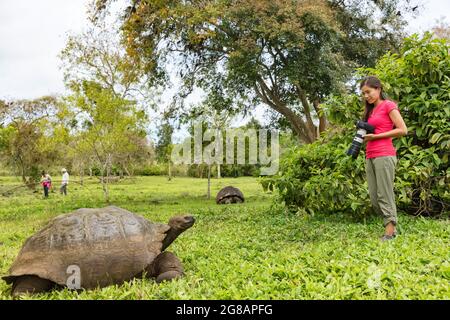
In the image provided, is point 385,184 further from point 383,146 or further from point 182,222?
point 182,222

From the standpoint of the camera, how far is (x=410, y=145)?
768cm

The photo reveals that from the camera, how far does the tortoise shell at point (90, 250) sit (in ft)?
12.4

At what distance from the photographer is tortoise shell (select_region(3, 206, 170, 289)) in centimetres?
379

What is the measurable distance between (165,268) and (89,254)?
0.78 meters

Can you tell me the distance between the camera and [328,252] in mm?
4793

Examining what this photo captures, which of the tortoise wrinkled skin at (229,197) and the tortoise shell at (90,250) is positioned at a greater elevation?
the tortoise shell at (90,250)

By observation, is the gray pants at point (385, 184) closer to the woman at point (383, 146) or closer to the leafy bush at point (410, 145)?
the woman at point (383, 146)

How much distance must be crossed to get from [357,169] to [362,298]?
4581 millimetres

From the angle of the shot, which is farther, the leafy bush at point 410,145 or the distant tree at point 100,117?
the distant tree at point 100,117

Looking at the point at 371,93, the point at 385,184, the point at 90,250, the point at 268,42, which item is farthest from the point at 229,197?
the point at 90,250

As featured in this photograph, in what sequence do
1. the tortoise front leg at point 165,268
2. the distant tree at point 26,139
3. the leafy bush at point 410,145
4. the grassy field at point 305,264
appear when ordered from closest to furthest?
the grassy field at point 305,264
the tortoise front leg at point 165,268
the leafy bush at point 410,145
the distant tree at point 26,139

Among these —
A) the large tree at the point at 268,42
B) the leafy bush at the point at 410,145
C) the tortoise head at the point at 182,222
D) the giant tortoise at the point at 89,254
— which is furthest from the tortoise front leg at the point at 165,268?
the large tree at the point at 268,42

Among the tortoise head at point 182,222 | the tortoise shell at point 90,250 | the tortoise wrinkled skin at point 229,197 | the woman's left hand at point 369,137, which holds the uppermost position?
the woman's left hand at point 369,137
